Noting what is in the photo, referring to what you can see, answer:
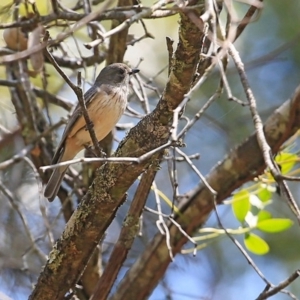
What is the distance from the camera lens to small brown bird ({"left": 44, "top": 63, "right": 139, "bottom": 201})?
3754 mm

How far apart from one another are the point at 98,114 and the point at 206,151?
6.12 feet

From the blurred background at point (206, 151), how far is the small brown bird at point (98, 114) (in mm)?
685

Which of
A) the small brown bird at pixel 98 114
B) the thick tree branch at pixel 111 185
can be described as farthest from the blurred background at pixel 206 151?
the thick tree branch at pixel 111 185

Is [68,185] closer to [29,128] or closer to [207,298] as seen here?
[29,128]

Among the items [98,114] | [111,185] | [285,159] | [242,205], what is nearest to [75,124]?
[98,114]

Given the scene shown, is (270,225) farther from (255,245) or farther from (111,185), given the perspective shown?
(111,185)

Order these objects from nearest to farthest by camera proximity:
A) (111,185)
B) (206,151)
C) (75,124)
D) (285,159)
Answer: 1. (111,185)
2. (285,159)
3. (75,124)
4. (206,151)

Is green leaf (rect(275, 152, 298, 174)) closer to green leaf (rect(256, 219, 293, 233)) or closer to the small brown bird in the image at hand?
green leaf (rect(256, 219, 293, 233))

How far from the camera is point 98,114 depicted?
12.5 feet

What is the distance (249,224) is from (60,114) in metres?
2.09

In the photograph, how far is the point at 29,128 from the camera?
4.03 meters

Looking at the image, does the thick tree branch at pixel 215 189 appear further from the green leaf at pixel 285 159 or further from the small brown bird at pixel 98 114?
the small brown bird at pixel 98 114

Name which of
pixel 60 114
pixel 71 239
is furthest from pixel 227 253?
pixel 71 239

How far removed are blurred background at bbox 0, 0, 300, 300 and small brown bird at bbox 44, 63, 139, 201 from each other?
69cm
